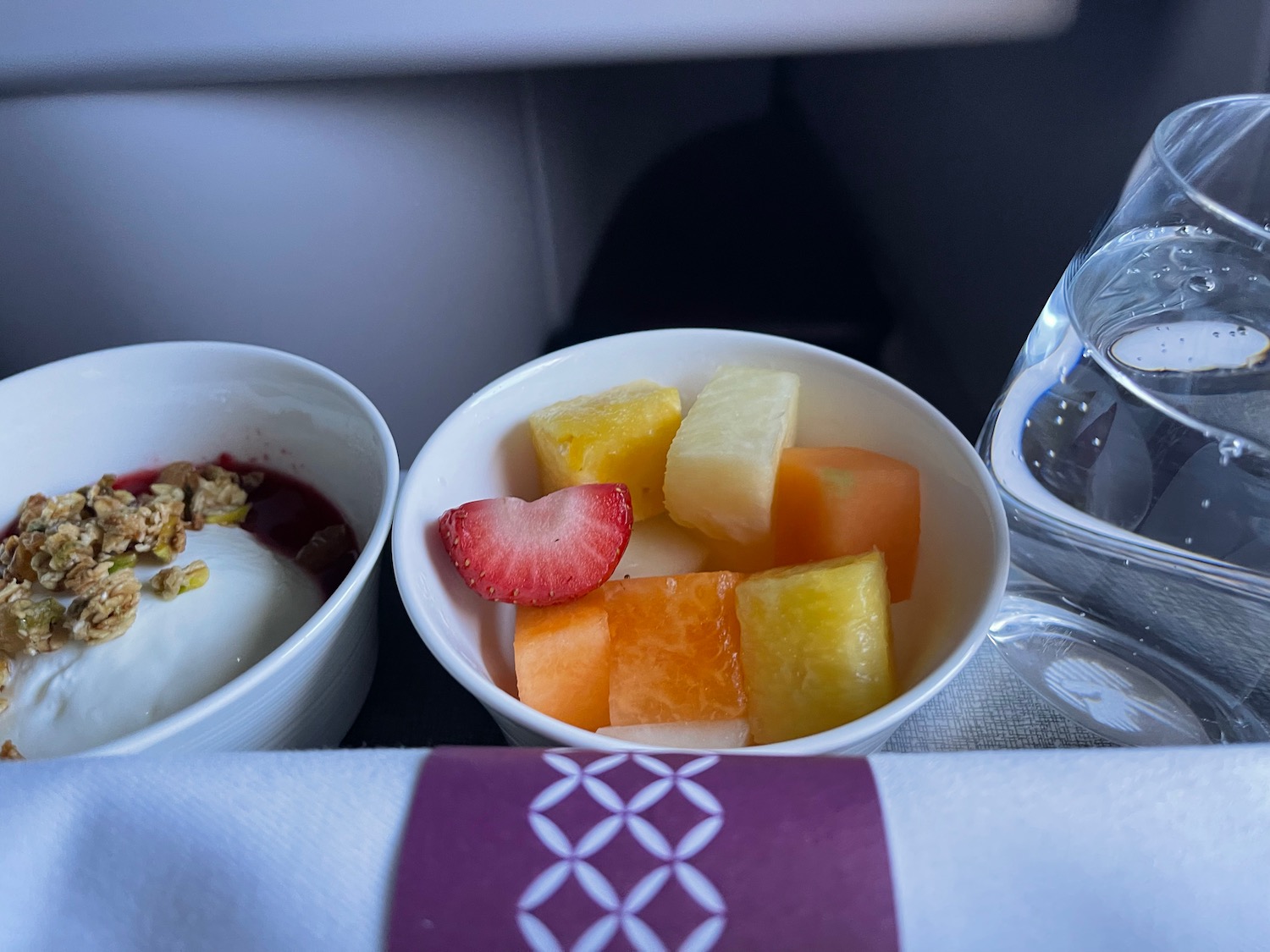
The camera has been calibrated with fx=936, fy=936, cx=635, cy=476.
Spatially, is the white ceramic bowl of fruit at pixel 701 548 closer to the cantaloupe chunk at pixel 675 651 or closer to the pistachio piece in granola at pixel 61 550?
the cantaloupe chunk at pixel 675 651

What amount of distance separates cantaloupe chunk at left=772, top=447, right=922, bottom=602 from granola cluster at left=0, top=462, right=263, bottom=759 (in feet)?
0.85

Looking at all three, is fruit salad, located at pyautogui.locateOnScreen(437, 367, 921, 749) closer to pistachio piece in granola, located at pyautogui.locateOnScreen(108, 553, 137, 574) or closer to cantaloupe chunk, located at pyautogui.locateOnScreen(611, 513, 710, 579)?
cantaloupe chunk, located at pyautogui.locateOnScreen(611, 513, 710, 579)

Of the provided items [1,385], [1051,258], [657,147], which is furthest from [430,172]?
[1051,258]

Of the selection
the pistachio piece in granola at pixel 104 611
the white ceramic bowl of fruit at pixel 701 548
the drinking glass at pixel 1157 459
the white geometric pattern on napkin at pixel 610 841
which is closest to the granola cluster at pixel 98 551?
the pistachio piece in granola at pixel 104 611

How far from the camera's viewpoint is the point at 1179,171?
14.5 inches

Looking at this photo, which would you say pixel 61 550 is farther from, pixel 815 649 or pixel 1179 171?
pixel 1179 171

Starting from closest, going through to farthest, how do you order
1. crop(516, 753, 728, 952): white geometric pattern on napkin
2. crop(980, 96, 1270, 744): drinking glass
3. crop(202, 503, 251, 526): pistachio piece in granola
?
crop(516, 753, 728, 952): white geometric pattern on napkin
crop(980, 96, 1270, 744): drinking glass
crop(202, 503, 251, 526): pistachio piece in granola

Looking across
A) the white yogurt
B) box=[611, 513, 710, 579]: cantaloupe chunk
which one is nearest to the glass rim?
box=[611, 513, 710, 579]: cantaloupe chunk

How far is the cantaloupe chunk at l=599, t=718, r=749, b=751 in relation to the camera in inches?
13.9

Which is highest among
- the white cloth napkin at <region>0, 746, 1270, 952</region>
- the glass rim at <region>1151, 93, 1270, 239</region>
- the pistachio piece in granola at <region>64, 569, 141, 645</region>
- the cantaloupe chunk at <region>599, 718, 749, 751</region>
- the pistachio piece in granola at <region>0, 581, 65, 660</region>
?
the glass rim at <region>1151, 93, 1270, 239</region>

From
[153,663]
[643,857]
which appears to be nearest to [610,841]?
[643,857]

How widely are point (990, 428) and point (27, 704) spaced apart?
0.42 metres

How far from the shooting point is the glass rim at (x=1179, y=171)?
0.31m

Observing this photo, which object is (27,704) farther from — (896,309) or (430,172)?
(896,309)
